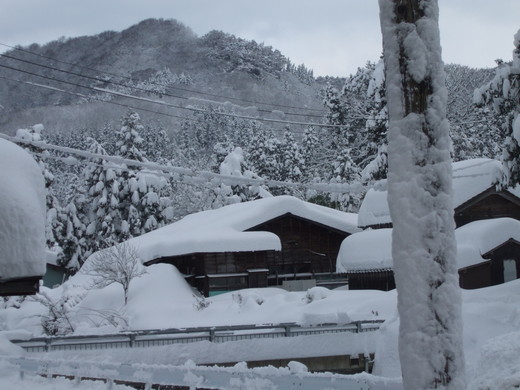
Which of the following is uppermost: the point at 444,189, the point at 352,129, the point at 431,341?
the point at 352,129

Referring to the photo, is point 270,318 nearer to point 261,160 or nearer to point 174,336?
point 174,336

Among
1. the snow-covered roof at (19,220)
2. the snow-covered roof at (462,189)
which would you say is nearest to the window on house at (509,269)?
the snow-covered roof at (462,189)

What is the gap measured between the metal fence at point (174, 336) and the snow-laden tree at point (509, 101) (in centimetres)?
647

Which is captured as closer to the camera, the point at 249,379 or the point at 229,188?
the point at 249,379

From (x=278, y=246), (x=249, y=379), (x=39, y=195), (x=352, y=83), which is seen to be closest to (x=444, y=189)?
(x=39, y=195)

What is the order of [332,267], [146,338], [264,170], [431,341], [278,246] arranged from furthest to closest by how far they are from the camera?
[264,170]
[332,267]
[278,246]
[146,338]
[431,341]

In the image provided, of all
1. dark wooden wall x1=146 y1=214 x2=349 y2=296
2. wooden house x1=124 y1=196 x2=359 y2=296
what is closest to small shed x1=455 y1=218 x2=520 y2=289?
wooden house x1=124 y1=196 x2=359 y2=296

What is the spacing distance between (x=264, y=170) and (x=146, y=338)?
1860 inches

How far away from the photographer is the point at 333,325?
19.9 metres

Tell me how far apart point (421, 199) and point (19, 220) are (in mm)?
4616

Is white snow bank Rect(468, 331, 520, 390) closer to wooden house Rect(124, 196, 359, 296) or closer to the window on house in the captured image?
the window on house

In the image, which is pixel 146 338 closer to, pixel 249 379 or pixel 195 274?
pixel 249 379

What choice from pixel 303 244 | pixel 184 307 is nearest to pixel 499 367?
pixel 184 307

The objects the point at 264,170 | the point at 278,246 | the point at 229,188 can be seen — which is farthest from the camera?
the point at 264,170
